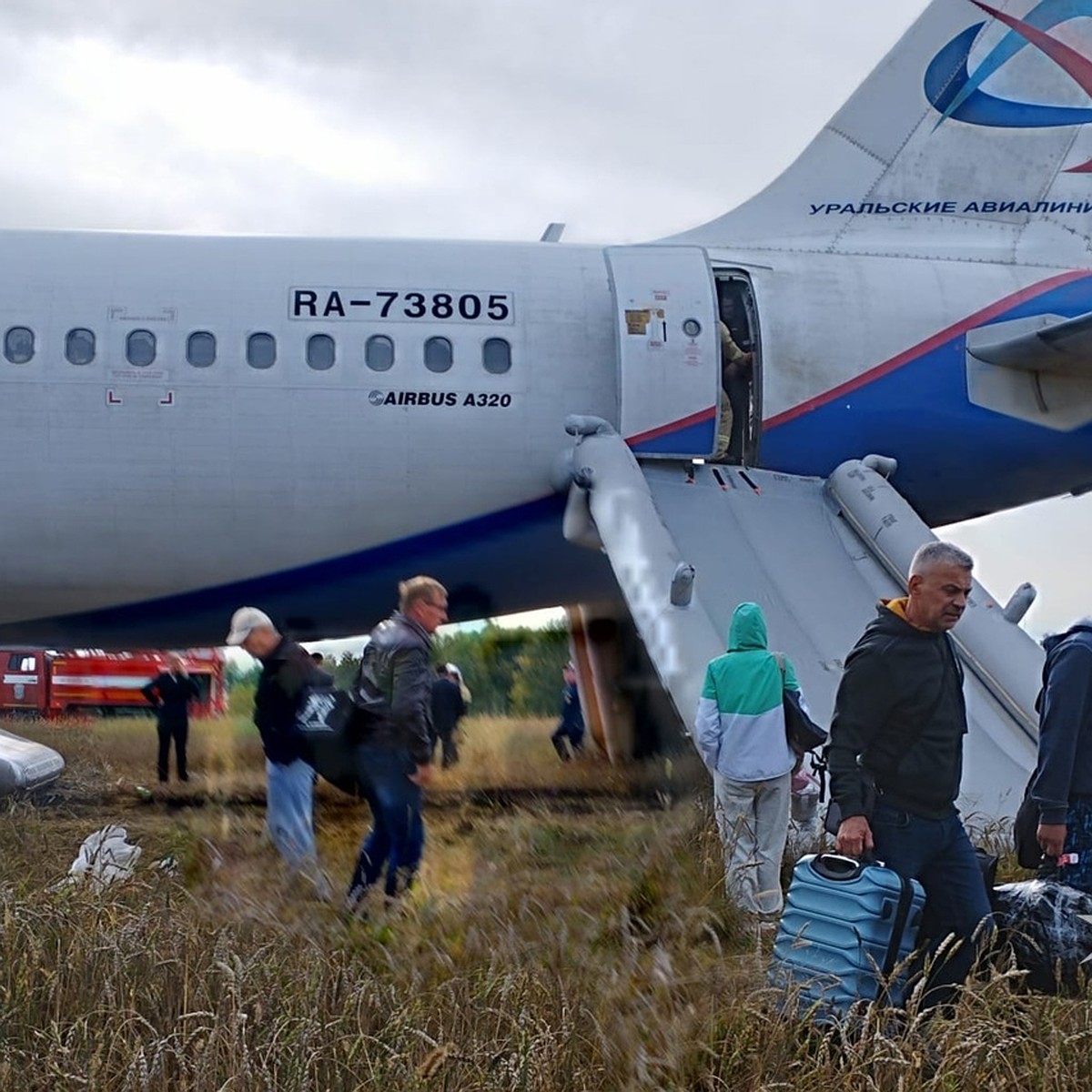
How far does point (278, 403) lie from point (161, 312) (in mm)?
1144

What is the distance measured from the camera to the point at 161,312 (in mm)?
10586

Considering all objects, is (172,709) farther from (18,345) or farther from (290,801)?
(290,801)

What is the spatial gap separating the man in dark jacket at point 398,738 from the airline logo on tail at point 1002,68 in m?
8.24

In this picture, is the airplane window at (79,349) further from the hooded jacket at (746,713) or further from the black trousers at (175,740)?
the hooded jacket at (746,713)

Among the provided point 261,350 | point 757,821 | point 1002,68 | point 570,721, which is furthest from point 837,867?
point 570,721

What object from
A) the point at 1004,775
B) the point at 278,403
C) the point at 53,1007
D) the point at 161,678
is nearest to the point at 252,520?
the point at 278,403

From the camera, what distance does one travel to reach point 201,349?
1052 centimetres

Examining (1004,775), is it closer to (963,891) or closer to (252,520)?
(963,891)

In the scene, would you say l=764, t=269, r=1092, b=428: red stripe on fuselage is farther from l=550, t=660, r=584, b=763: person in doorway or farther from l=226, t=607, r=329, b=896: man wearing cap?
l=226, t=607, r=329, b=896: man wearing cap

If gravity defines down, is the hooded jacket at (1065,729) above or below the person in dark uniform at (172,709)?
below

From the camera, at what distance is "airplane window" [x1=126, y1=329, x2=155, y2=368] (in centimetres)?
1045

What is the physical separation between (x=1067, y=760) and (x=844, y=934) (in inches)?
52.4

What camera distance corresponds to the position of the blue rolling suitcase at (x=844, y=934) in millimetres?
3961

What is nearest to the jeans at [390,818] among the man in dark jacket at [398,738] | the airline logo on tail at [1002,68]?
the man in dark jacket at [398,738]
